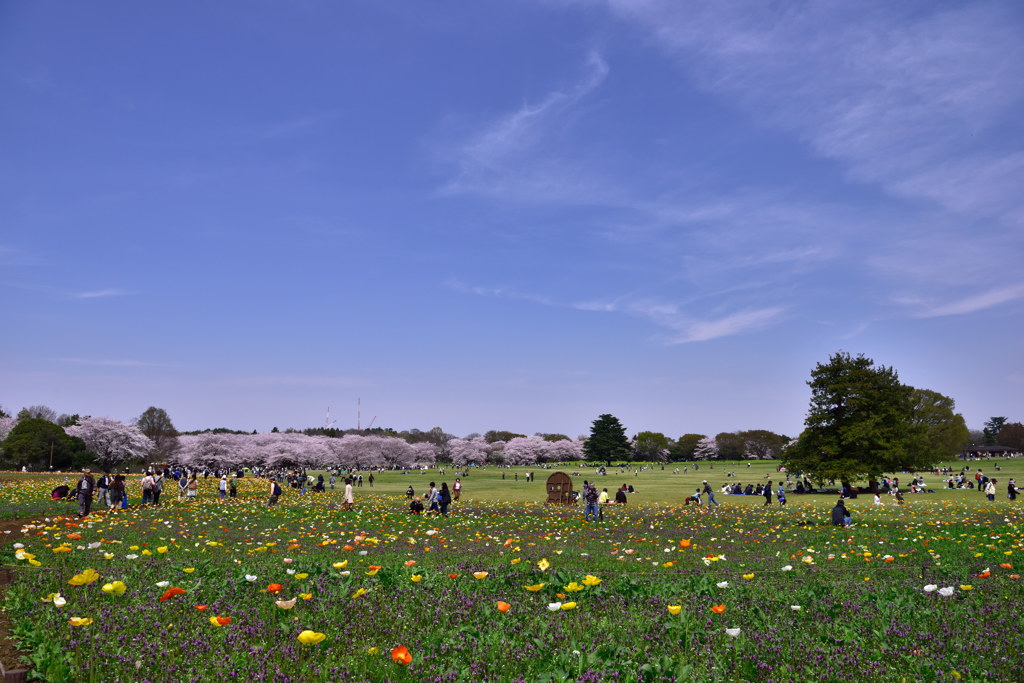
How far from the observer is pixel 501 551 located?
1552cm

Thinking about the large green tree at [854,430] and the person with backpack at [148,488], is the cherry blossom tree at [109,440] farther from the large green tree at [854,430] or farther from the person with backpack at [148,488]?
the large green tree at [854,430]

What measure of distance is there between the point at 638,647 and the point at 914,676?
2.48 meters

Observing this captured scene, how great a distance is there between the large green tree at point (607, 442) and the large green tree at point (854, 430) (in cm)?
9635

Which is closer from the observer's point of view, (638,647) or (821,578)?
(638,647)

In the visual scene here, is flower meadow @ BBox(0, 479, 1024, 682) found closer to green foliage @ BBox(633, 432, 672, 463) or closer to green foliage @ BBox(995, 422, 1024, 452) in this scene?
green foliage @ BBox(633, 432, 672, 463)

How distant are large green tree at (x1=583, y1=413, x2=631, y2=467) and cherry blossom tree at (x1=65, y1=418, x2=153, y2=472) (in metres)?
95.4

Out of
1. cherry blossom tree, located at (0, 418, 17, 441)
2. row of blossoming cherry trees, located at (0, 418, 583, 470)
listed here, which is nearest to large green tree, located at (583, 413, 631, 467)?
row of blossoming cherry trees, located at (0, 418, 583, 470)

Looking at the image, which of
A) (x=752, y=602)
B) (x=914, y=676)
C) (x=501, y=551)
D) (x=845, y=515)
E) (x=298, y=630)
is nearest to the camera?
(x=914, y=676)

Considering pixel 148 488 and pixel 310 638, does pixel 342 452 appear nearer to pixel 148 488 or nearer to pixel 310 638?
pixel 148 488

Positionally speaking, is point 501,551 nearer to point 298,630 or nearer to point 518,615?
point 518,615

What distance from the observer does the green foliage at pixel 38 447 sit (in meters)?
79.7

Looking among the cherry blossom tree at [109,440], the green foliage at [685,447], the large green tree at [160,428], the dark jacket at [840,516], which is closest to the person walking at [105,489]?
the dark jacket at [840,516]

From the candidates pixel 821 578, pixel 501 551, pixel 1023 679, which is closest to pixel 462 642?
pixel 1023 679

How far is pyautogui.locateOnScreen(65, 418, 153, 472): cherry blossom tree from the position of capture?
109188mm
